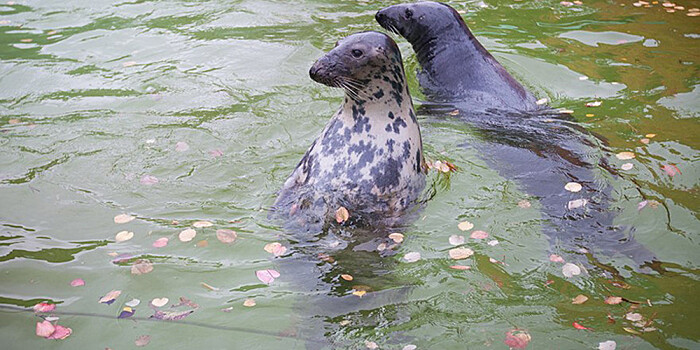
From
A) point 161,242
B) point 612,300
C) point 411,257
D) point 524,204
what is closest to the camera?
point 612,300

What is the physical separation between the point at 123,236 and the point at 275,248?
51.0 inches

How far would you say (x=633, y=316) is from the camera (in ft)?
15.1

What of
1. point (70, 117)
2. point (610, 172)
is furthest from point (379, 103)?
point (70, 117)

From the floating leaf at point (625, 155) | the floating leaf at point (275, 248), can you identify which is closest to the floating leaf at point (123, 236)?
the floating leaf at point (275, 248)

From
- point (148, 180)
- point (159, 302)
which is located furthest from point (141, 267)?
point (148, 180)

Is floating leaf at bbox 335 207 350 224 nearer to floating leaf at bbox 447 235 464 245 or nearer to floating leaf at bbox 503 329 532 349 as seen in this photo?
floating leaf at bbox 447 235 464 245

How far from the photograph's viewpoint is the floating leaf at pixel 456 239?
546 centimetres

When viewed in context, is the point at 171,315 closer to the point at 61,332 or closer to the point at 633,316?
the point at 61,332

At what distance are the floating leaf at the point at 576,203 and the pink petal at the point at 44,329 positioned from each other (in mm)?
4193

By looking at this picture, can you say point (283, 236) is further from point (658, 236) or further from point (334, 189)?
point (658, 236)

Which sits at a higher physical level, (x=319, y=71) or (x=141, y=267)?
(x=319, y=71)

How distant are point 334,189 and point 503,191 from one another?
70.9 inches

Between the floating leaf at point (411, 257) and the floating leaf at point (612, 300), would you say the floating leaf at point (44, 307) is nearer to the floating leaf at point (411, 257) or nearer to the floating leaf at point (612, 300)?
the floating leaf at point (411, 257)

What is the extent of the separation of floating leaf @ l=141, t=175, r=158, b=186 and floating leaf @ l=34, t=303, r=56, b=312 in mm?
1807
